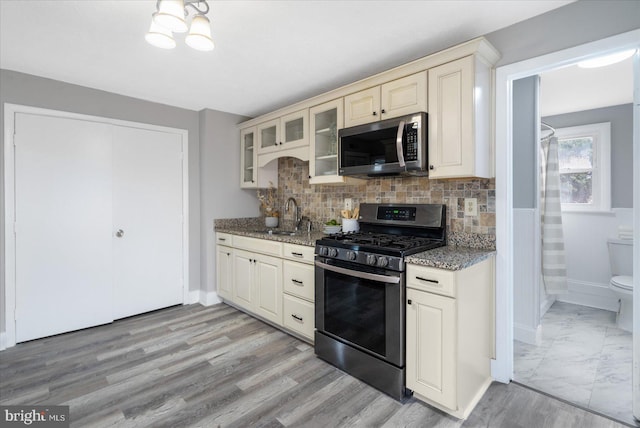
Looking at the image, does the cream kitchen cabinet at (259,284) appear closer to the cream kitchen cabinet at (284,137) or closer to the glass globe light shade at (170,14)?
the cream kitchen cabinet at (284,137)

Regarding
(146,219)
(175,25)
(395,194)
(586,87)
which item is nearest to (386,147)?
(395,194)

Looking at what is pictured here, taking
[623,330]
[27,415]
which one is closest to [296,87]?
[27,415]

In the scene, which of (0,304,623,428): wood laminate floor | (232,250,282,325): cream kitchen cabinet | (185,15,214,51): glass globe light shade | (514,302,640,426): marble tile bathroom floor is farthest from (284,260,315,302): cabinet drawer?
(185,15,214,51): glass globe light shade

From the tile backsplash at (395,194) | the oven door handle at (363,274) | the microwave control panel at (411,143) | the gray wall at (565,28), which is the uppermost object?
the gray wall at (565,28)

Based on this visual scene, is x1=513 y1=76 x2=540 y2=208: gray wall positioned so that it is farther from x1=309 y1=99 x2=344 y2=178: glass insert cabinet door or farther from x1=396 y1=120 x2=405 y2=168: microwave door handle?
x1=309 y1=99 x2=344 y2=178: glass insert cabinet door

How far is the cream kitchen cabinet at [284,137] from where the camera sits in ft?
10.2

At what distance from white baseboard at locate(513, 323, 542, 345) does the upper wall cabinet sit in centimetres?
211

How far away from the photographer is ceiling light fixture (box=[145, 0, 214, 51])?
1.44 m

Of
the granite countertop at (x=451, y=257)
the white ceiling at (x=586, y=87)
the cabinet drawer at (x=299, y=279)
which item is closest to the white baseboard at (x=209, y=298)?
the cabinet drawer at (x=299, y=279)

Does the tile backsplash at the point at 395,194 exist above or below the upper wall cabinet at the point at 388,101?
below

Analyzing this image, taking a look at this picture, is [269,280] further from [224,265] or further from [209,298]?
[209,298]

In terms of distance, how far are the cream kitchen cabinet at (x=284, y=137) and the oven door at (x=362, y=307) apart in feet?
4.24

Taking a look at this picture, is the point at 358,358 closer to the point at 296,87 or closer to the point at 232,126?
the point at 296,87

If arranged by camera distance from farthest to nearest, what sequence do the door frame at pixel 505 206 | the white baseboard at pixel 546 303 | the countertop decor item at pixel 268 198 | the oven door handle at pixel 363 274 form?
the countertop decor item at pixel 268 198, the white baseboard at pixel 546 303, the door frame at pixel 505 206, the oven door handle at pixel 363 274
